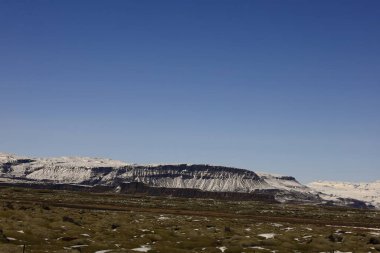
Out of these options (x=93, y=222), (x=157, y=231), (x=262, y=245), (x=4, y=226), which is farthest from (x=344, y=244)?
(x=4, y=226)

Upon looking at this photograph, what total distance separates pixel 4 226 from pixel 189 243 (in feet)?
82.4

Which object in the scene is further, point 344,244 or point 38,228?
point 344,244

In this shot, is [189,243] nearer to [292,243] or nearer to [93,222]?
[292,243]

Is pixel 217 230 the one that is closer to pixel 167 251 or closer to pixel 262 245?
pixel 262 245

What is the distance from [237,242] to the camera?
200ft

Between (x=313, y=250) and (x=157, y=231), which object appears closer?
(x=313, y=250)

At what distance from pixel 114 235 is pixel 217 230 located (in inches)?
864

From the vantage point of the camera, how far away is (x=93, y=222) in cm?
7756

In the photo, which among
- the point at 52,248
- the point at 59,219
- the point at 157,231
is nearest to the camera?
the point at 52,248

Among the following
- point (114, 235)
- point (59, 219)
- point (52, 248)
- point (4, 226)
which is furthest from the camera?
point (59, 219)

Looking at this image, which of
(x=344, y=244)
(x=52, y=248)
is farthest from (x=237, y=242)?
(x=52, y=248)

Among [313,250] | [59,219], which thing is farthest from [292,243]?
[59,219]

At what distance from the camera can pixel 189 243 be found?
59.5 meters

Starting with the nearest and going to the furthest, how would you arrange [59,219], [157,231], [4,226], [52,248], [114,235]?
[52,248] → [4,226] → [114,235] → [157,231] → [59,219]
